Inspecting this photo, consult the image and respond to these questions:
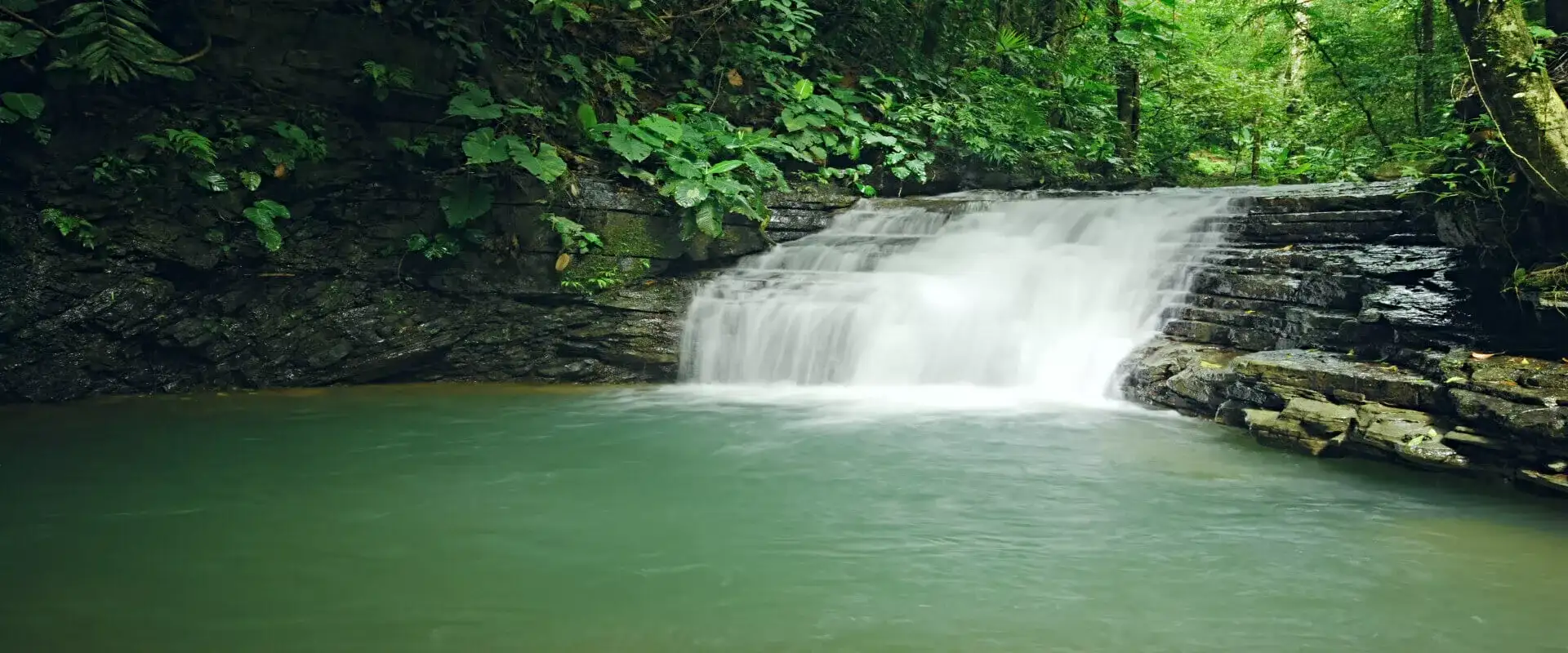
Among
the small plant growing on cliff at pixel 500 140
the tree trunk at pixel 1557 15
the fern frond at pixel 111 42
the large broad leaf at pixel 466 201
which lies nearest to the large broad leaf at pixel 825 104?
the small plant growing on cliff at pixel 500 140

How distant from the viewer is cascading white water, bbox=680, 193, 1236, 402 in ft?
26.8

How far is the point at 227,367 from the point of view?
25.8ft

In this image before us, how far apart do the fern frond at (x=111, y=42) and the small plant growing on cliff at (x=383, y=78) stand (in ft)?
4.63

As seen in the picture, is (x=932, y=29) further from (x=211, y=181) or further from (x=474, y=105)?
(x=211, y=181)

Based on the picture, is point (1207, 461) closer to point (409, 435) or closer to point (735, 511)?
point (735, 511)

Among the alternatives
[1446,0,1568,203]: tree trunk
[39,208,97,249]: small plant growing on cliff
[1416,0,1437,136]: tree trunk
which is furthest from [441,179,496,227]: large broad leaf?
[1416,0,1437,136]: tree trunk

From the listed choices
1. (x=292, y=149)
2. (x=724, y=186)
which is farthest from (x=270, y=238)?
(x=724, y=186)

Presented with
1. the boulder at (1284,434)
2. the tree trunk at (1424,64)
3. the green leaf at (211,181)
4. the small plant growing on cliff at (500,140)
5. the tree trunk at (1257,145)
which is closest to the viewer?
the boulder at (1284,434)

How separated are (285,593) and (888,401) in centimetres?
500

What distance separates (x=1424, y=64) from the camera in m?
12.5

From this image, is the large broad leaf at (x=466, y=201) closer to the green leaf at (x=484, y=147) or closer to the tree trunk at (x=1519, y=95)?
the green leaf at (x=484, y=147)

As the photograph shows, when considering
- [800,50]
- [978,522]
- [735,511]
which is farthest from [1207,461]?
[800,50]

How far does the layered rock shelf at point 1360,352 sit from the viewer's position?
5.16m

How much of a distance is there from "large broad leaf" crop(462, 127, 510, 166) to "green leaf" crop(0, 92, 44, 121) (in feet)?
9.79
